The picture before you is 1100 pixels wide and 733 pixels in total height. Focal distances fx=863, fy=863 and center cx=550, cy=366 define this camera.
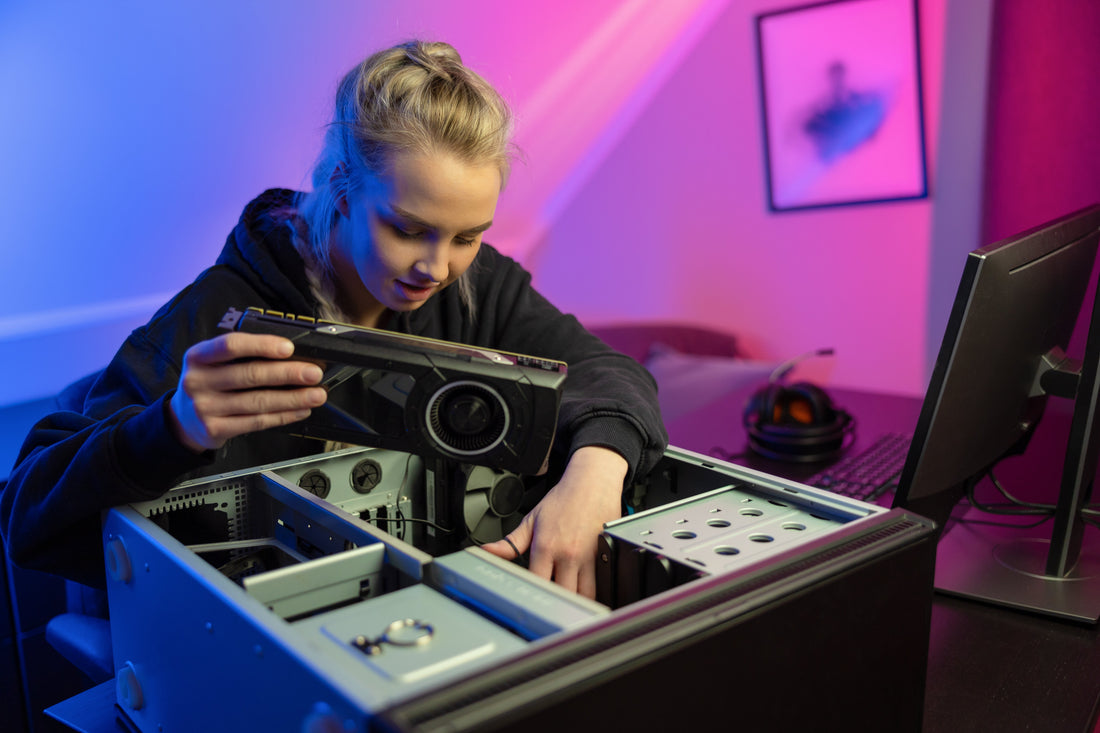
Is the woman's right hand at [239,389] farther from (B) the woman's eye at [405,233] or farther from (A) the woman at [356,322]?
(B) the woman's eye at [405,233]

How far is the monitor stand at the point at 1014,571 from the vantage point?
83 cm

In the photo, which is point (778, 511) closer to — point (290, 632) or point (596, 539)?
point (596, 539)

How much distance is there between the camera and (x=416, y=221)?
0.87 metres

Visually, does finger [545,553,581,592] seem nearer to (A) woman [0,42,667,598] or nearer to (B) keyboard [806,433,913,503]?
(A) woman [0,42,667,598]

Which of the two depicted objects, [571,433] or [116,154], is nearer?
[571,433]

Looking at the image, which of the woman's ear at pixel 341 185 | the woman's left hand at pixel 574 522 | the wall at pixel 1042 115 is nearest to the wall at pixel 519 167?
the wall at pixel 1042 115

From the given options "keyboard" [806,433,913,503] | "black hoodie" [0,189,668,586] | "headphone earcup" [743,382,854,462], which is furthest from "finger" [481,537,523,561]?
"headphone earcup" [743,382,854,462]

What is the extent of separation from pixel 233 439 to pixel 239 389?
0.30 meters

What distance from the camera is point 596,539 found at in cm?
67

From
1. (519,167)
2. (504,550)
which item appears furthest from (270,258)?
(519,167)

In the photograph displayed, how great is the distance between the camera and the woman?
2.07 feet

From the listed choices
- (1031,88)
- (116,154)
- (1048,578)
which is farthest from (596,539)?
(1031,88)

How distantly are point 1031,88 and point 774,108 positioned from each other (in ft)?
2.48

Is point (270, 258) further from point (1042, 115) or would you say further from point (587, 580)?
point (1042, 115)
